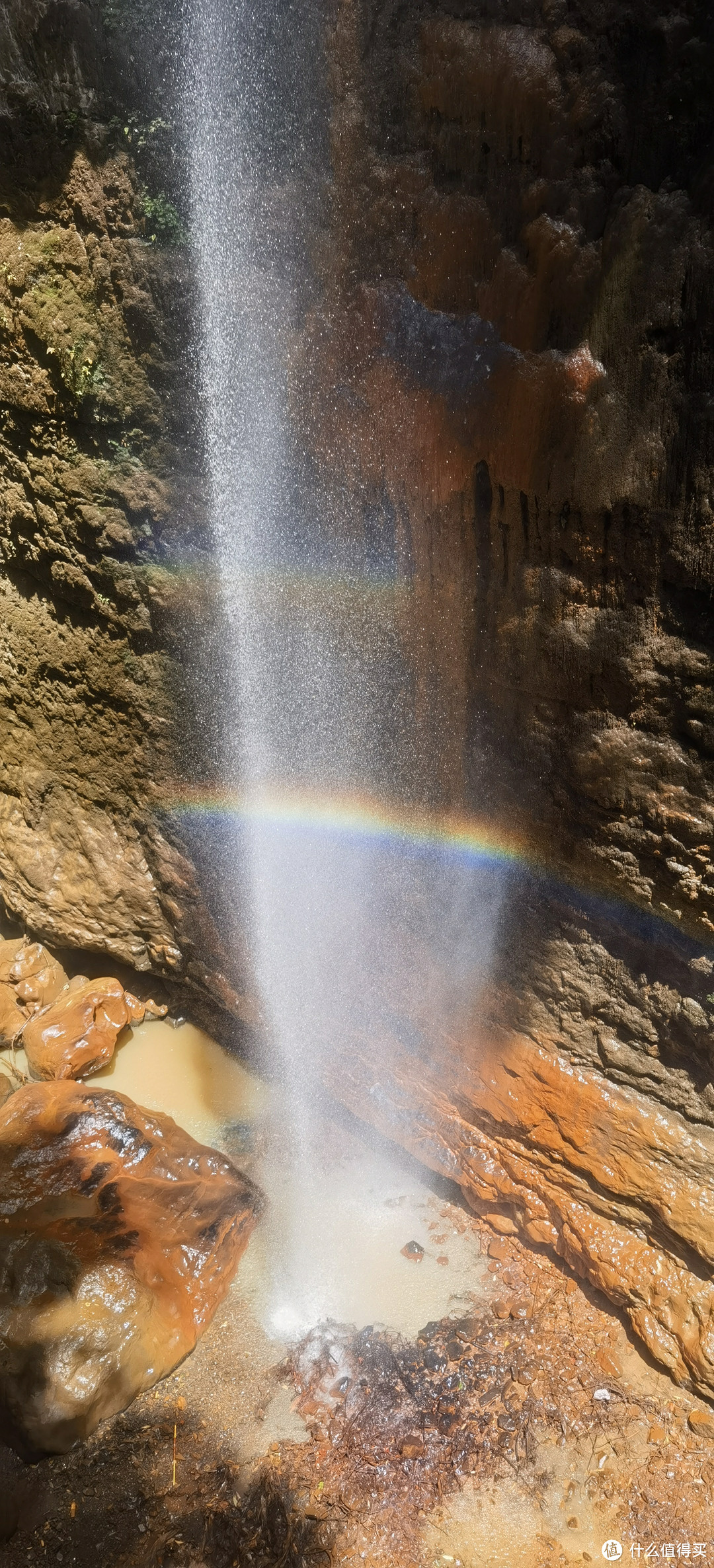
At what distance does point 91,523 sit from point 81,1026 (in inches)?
86.1

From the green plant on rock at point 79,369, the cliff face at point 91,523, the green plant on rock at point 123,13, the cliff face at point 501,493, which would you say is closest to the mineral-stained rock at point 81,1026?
the cliff face at point 91,523

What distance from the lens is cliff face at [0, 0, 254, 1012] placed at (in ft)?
8.11

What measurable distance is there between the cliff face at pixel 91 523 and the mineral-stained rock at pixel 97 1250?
685 mm

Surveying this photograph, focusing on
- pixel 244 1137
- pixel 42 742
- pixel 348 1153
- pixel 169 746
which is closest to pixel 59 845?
pixel 42 742

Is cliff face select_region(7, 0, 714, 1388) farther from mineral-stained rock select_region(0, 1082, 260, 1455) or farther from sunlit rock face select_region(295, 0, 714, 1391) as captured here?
mineral-stained rock select_region(0, 1082, 260, 1455)

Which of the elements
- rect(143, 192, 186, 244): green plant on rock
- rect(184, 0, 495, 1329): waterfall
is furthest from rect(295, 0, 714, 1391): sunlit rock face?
rect(143, 192, 186, 244): green plant on rock

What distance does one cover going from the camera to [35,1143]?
3234 mm

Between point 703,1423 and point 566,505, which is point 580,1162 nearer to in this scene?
point 703,1423

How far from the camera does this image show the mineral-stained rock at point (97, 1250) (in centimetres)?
266

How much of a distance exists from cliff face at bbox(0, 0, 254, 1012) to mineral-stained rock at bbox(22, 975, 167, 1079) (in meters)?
0.20

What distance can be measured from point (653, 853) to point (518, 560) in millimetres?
895

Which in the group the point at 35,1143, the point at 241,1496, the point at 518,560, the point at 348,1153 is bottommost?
the point at 241,1496

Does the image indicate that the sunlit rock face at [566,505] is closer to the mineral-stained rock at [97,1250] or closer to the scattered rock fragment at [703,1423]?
the scattered rock fragment at [703,1423]

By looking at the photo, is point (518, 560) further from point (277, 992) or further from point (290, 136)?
point (277, 992)
